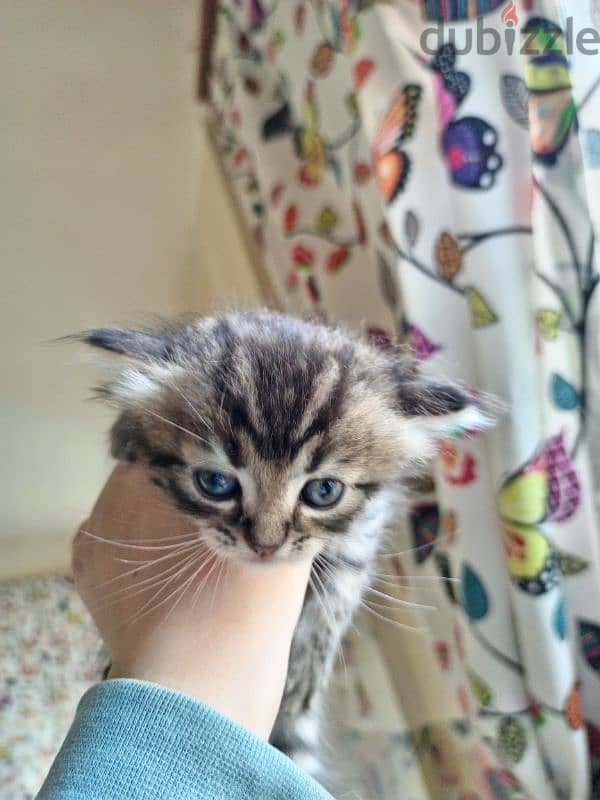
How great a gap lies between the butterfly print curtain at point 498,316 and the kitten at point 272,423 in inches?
4.4

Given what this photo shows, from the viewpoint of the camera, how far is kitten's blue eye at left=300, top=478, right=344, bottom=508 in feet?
2.45

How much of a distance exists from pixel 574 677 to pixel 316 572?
34 centimetres

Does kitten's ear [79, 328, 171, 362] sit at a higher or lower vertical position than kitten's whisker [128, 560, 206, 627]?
higher

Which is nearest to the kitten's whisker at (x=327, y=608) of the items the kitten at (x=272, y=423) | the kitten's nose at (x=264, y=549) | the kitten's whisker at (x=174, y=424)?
the kitten at (x=272, y=423)

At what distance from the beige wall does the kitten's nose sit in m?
1.19

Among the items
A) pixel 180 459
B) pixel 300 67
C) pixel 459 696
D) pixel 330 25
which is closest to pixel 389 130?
pixel 330 25

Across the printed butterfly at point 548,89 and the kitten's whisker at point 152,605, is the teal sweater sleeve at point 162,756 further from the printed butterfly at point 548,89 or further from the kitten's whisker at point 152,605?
the printed butterfly at point 548,89

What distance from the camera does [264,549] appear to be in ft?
2.40

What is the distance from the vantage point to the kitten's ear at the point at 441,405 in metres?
0.74

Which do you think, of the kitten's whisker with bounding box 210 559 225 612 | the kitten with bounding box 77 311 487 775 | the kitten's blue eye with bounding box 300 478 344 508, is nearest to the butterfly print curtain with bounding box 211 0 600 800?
the kitten with bounding box 77 311 487 775

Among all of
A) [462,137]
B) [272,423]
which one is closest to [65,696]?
[272,423]

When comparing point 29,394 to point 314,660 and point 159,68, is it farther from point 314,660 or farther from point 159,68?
point 314,660

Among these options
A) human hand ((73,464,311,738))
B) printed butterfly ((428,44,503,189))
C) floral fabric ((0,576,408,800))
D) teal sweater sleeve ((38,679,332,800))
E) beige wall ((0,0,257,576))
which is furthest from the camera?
beige wall ((0,0,257,576))

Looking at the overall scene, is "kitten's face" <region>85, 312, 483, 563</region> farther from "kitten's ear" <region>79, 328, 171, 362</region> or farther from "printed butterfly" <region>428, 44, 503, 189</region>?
"printed butterfly" <region>428, 44, 503, 189</region>
